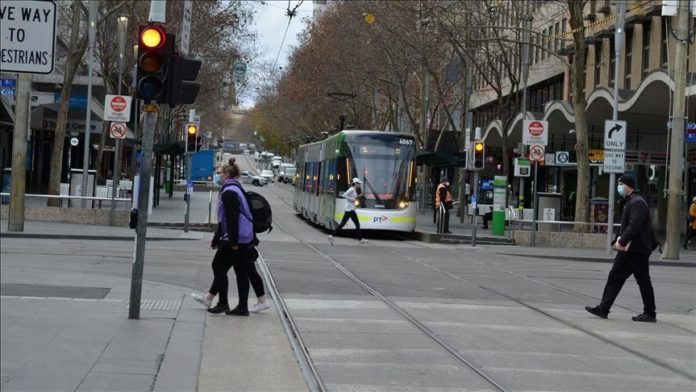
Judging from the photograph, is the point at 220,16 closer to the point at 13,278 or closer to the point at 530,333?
the point at 13,278

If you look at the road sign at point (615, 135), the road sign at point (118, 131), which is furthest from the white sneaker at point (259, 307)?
the road sign at point (118, 131)

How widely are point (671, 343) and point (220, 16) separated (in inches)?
1311

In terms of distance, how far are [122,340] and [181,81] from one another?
9.98 ft

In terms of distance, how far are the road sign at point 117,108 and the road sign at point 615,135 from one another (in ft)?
41.3

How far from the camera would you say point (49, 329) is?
9.99 m

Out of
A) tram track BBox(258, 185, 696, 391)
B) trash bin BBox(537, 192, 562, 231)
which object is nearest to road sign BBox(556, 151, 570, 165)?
trash bin BBox(537, 192, 562, 231)

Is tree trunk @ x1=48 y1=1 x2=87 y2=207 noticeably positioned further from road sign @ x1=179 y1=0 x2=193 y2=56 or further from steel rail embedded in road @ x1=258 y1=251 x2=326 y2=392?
steel rail embedded in road @ x1=258 y1=251 x2=326 y2=392

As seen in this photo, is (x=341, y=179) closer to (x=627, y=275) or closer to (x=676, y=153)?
(x=676, y=153)

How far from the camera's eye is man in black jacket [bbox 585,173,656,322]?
14.3 meters

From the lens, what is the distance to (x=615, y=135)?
27.8 m

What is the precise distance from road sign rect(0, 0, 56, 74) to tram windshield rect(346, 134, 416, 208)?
1041 inches

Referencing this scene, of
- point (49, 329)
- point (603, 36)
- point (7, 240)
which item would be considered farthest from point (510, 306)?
point (603, 36)

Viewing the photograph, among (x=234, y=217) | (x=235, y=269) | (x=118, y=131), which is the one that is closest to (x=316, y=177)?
(x=118, y=131)

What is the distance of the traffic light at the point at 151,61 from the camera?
37.9 feet
